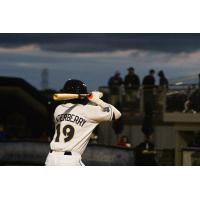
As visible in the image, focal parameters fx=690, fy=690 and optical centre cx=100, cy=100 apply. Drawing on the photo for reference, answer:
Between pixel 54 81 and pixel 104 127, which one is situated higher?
pixel 54 81

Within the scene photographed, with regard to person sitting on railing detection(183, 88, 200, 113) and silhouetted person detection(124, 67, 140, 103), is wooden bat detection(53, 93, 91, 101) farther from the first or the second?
person sitting on railing detection(183, 88, 200, 113)

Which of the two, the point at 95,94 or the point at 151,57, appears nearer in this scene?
the point at 95,94

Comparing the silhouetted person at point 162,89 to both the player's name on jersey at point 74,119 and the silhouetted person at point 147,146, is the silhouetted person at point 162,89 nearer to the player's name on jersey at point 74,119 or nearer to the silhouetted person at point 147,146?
the silhouetted person at point 147,146

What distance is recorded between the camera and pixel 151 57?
6.45 metres

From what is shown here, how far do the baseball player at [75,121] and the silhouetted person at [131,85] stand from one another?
1.59 m

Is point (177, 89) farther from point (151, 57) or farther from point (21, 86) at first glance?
point (21, 86)

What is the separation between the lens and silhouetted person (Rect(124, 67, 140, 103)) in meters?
6.32

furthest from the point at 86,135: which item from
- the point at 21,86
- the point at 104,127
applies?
the point at 21,86

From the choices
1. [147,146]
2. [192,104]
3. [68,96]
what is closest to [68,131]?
[68,96]

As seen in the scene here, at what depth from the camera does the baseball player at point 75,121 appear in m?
4.70

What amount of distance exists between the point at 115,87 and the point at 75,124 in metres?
1.64

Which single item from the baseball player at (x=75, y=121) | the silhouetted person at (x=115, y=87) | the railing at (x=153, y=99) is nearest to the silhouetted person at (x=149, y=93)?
the railing at (x=153, y=99)
